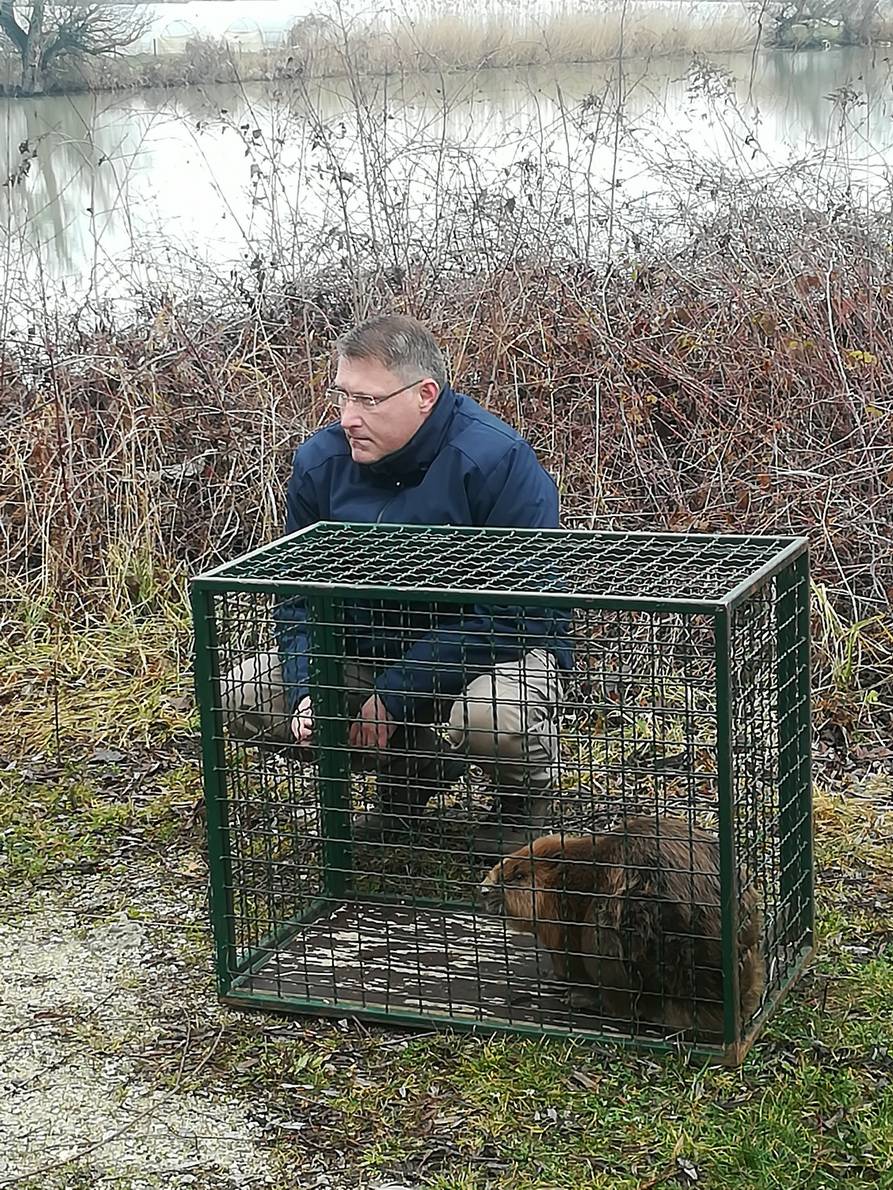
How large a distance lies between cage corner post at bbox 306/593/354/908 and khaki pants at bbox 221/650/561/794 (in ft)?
0.25

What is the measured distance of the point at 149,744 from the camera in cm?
535

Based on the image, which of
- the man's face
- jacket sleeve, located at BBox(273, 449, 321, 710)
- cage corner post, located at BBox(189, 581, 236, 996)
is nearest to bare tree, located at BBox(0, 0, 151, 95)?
jacket sleeve, located at BBox(273, 449, 321, 710)

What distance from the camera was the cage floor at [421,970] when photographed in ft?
11.3

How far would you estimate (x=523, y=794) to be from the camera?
140 inches

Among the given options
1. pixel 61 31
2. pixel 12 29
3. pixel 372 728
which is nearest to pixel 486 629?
pixel 372 728

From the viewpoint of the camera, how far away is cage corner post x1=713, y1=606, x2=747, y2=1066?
300 cm

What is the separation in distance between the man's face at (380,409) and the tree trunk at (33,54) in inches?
161

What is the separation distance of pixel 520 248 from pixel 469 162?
444 mm

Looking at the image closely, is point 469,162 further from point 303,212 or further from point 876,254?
point 876,254

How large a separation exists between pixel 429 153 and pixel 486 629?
138 inches

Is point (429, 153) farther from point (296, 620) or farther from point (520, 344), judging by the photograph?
point (296, 620)

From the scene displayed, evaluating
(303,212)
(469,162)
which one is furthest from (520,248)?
(303,212)

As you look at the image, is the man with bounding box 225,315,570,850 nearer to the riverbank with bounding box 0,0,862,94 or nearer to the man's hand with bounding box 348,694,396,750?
the man's hand with bounding box 348,694,396,750

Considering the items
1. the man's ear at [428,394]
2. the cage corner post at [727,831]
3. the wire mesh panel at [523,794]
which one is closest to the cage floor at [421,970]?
the wire mesh panel at [523,794]
